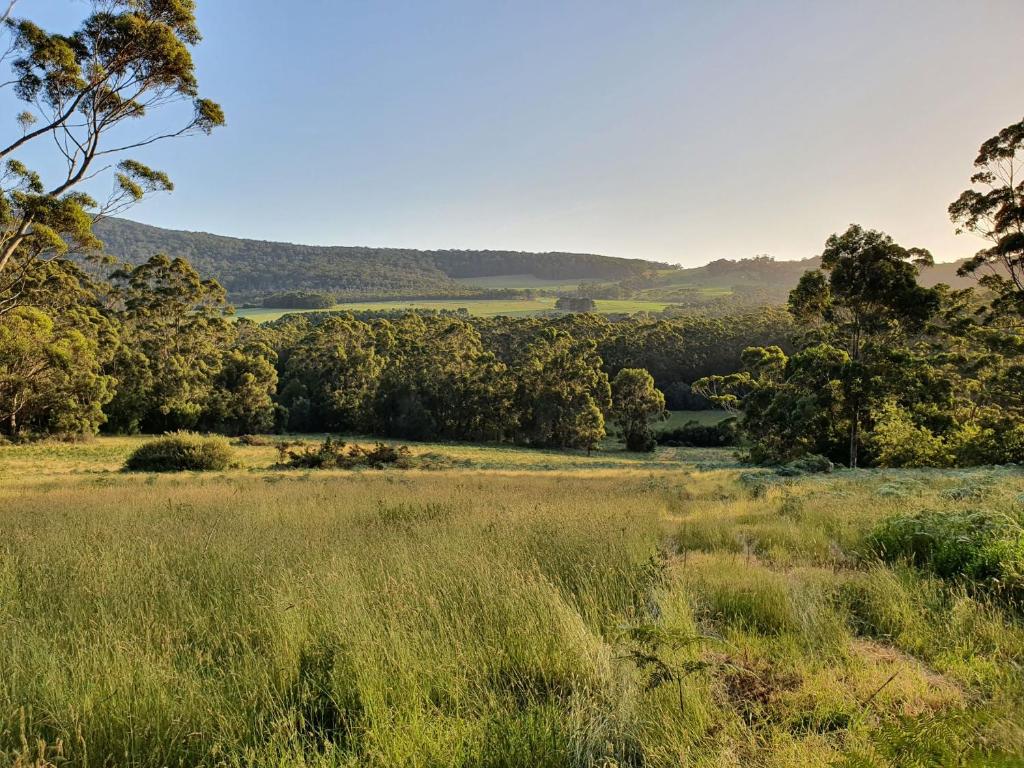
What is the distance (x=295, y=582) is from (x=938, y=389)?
102ft

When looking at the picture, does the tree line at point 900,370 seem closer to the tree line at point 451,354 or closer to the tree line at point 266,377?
the tree line at point 451,354

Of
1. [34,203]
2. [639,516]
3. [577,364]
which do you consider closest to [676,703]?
[639,516]

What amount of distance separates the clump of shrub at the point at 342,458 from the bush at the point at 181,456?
10.3 feet

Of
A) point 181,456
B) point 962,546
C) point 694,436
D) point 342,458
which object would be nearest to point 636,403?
point 694,436

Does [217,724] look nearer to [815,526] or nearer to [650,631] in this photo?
[650,631]

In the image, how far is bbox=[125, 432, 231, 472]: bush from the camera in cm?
2436

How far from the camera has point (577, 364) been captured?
184 ft

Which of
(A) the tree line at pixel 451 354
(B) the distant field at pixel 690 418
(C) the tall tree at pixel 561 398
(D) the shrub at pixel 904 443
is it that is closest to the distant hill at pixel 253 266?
(A) the tree line at pixel 451 354

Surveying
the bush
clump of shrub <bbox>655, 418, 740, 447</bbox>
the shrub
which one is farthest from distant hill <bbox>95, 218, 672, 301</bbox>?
the shrub

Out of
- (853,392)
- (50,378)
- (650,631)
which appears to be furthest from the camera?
(50,378)

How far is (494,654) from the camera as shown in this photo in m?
3.25

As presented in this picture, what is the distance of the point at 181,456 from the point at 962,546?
27745mm

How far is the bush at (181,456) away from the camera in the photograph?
24.4 m

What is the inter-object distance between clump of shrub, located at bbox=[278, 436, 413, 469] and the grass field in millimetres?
21982
